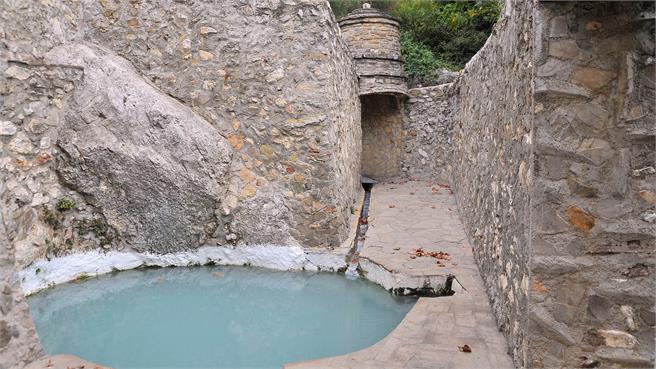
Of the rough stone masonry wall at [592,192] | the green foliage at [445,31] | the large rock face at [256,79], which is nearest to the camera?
the rough stone masonry wall at [592,192]

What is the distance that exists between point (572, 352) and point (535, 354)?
18 cm

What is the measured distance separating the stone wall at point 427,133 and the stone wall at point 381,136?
172 mm

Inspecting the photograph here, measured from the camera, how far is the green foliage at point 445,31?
14234mm

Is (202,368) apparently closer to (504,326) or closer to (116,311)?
(116,311)

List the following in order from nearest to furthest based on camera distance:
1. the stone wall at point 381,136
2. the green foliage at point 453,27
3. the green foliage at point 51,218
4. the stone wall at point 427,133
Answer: the green foliage at point 51,218 < the stone wall at point 427,133 < the stone wall at point 381,136 < the green foliage at point 453,27

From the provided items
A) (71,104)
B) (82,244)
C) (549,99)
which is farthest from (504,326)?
(71,104)

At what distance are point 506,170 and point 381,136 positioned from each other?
7.91 meters

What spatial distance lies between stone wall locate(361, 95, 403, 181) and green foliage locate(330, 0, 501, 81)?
3611 millimetres

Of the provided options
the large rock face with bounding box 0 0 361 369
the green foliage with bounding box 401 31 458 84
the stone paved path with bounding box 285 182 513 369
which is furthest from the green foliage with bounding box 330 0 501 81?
the large rock face with bounding box 0 0 361 369

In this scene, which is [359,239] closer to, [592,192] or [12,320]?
[592,192]

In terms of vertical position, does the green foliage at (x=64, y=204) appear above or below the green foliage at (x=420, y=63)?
below

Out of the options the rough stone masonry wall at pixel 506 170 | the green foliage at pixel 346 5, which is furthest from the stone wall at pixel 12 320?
the green foliage at pixel 346 5

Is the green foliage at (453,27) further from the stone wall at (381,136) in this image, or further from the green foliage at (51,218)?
the green foliage at (51,218)

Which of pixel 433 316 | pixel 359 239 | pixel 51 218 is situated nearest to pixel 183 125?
pixel 51 218
